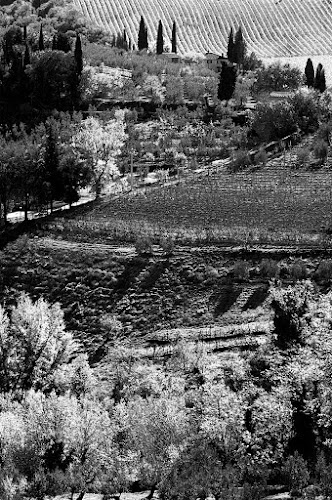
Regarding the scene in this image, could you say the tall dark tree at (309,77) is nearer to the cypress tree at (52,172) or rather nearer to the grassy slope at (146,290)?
the cypress tree at (52,172)

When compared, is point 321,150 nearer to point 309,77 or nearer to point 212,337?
point 212,337

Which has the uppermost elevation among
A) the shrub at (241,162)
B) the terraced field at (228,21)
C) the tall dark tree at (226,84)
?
the terraced field at (228,21)

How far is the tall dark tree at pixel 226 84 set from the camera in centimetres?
9888

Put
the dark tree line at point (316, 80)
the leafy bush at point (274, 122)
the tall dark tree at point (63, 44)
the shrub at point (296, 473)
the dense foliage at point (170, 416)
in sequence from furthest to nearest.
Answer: the tall dark tree at point (63, 44) < the dark tree line at point (316, 80) < the leafy bush at point (274, 122) < the dense foliage at point (170, 416) < the shrub at point (296, 473)

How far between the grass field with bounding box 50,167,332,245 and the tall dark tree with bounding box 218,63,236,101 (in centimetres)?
2699

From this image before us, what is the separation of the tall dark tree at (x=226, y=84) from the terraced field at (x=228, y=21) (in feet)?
176

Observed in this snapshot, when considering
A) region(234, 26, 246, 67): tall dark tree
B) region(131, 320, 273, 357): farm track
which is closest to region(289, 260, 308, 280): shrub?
region(131, 320, 273, 357): farm track

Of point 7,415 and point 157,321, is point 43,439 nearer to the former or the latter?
point 7,415

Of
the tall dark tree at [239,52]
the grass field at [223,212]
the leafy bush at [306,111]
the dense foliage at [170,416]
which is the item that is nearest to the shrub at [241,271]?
the grass field at [223,212]

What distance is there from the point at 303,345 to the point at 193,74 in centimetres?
6319

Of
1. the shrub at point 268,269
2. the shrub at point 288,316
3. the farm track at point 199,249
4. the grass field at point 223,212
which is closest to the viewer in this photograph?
→ the shrub at point 288,316

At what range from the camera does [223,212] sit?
6669cm

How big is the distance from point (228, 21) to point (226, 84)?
224ft

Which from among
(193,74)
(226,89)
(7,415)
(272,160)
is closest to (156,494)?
(7,415)
